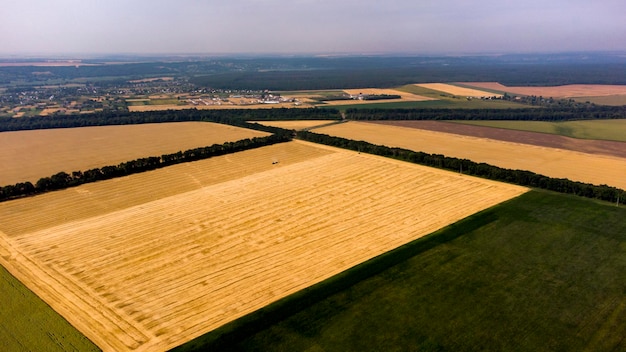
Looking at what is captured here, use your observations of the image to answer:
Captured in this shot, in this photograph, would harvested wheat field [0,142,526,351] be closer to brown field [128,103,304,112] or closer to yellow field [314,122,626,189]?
yellow field [314,122,626,189]

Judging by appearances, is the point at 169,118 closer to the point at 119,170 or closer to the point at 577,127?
the point at 119,170

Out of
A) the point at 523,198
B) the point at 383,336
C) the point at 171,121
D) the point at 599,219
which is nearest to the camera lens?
the point at 383,336

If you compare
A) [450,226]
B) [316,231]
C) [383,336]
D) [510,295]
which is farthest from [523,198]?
[383,336]

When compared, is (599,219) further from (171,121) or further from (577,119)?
(171,121)

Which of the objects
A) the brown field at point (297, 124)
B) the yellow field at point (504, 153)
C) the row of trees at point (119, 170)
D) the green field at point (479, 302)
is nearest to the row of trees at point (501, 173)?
the yellow field at point (504, 153)

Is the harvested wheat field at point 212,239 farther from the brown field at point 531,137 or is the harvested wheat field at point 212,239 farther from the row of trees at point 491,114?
the row of trees at point 491,114

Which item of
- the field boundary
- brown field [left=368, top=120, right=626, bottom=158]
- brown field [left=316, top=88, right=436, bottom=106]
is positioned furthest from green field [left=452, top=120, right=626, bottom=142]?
the field boundary
